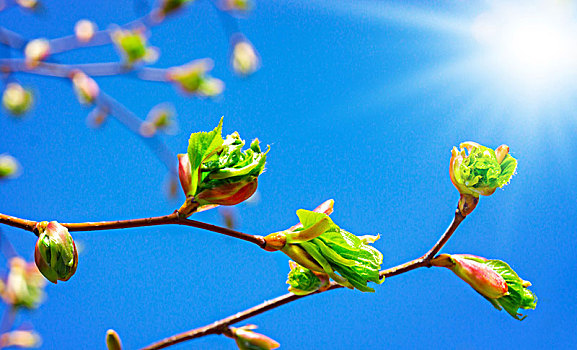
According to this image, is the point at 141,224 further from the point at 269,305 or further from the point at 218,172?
the point at 269,305

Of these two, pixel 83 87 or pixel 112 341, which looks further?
pixel 83 87

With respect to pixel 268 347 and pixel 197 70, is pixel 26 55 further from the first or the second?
pixel 268 347

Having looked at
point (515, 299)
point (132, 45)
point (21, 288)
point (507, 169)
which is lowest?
point (515, 299)

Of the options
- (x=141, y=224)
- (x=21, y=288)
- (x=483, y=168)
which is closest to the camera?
(x=141, y=224)

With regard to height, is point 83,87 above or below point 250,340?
above

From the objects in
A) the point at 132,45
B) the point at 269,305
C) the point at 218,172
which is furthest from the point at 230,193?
the point at 132,45

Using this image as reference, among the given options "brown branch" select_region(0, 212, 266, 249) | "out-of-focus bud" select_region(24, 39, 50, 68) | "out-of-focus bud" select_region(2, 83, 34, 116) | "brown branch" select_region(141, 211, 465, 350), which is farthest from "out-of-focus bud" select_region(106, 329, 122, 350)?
"out-of-focus bud" select_region(2, 83, 34, 116)
